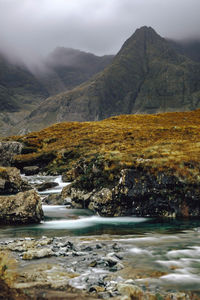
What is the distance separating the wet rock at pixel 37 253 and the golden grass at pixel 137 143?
1292cm

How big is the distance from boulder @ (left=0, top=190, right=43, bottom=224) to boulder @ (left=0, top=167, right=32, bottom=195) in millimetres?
10055

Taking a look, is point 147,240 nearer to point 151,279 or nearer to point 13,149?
point 151,279

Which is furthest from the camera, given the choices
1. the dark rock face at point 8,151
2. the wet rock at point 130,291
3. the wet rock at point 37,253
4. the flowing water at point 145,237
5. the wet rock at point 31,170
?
the dark rock face at point 8,151

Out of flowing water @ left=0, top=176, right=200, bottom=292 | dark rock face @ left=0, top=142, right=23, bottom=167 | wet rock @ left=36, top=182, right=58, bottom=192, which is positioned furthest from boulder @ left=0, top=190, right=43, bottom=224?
dark rock face @ left=0, top=142, right=23, bottom=167

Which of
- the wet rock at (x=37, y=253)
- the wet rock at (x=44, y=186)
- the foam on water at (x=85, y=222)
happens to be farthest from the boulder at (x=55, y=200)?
the wet rock at (x=37, y=253)

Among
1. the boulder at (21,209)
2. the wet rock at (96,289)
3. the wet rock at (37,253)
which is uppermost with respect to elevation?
the boulder at (21,209)

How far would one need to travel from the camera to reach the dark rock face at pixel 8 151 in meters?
54.7

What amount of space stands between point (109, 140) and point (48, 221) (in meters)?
37.0

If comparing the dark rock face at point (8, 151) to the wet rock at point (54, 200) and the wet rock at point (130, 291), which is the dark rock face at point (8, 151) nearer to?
the wet rock at point (54, 200)

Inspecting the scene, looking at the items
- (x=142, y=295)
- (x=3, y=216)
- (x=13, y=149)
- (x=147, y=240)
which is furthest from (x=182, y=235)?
(x=13, y=149)

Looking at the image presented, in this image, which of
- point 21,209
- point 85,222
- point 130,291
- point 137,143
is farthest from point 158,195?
point 137,143

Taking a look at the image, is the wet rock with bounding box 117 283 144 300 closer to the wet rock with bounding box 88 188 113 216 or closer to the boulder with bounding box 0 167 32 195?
the wet rock with bounding box 88 188 113 216

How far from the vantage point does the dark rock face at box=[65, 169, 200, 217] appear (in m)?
20.3

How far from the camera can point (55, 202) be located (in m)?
24.5
